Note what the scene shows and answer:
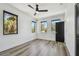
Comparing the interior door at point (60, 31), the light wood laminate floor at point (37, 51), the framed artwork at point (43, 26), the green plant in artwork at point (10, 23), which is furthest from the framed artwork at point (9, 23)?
the framed artwork at point (43, 26)

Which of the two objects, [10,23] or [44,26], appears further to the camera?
[44,26]

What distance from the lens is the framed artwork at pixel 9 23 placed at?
4527 mm

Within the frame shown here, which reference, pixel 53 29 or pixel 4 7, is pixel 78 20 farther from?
pixel 53 29

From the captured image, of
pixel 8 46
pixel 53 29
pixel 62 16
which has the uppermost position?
pixel 62 16

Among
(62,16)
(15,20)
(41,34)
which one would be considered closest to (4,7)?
(15,20)

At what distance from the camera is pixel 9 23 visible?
4.87 m

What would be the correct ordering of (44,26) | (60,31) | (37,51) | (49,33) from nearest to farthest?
1. (37,51)
2. (60,31)
3. (49,33)
4. (44,26)

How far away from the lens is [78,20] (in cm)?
237

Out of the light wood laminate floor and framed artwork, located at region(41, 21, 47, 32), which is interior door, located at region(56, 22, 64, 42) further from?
the light wood laminate floor

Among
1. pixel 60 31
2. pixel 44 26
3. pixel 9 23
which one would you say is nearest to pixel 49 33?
pixel 44 26

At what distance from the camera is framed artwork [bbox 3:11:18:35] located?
453 centimetres

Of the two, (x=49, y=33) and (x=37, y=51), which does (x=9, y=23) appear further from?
(x=49, y=33)

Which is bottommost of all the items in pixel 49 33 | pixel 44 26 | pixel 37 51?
pixel 37 51

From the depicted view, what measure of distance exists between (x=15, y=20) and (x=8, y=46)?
5.21 ft
